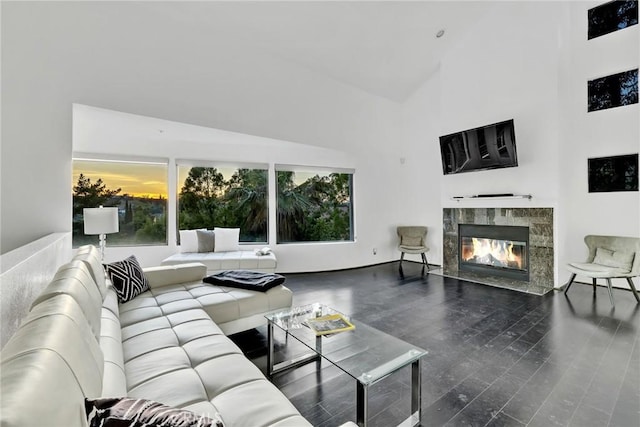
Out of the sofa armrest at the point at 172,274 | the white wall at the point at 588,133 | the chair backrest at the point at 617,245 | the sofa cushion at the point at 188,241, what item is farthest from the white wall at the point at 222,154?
the chair backrest at the point at 617,245

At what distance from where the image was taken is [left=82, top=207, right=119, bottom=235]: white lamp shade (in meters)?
3.20

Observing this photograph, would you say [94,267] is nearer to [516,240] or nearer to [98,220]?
[98,220]

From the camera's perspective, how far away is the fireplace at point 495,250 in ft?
14.8

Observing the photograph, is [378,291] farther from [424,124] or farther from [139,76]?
[139,76]

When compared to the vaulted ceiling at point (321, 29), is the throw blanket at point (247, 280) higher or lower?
lower

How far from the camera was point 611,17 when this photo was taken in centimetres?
406

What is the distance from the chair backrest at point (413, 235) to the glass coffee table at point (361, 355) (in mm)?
4082

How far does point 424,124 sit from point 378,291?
12.4 feet

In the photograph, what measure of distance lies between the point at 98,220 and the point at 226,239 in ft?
6.76

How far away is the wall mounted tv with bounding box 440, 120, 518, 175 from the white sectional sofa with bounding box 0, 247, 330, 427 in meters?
4.20

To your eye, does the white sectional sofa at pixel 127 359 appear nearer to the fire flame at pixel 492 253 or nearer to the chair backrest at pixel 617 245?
the fire flame at pixel 492 253

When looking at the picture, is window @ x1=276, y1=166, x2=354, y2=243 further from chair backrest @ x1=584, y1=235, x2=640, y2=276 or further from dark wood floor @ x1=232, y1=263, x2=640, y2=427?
chair backrest @ x1=584, y1=235, x2=640, y2=276

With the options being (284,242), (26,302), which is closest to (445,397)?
(26,302)

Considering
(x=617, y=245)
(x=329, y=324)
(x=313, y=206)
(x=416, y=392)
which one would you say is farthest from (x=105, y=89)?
(x=617, y=245)
